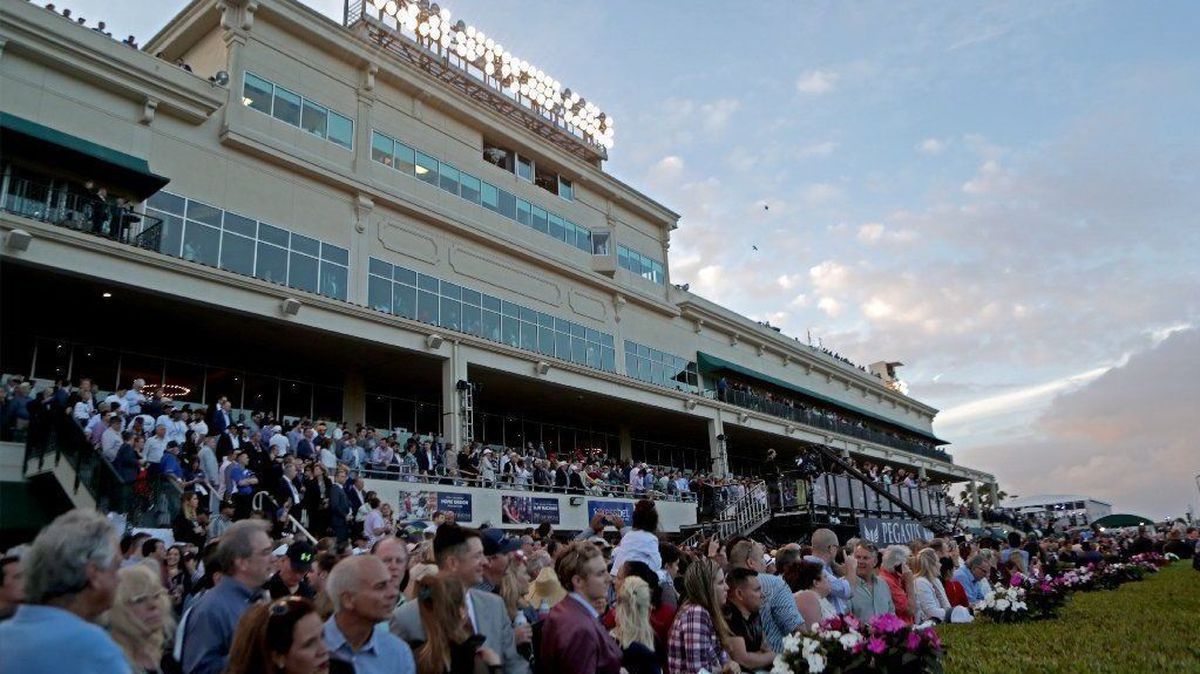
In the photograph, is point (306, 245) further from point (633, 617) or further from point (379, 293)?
point (633, 617)

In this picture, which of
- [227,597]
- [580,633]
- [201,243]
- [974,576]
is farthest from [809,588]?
[201,243]

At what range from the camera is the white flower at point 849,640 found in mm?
5613

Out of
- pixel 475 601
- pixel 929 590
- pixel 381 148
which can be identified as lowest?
pixel 929 590

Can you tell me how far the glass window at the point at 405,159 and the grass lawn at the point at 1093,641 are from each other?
68.2 ft

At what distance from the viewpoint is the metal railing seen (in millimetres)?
19344

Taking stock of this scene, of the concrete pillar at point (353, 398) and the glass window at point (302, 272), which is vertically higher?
the glass window at point (302, 272)

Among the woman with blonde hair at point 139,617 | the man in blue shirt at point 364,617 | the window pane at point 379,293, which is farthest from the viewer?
the window pane at point 379,293

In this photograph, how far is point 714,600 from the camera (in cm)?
562

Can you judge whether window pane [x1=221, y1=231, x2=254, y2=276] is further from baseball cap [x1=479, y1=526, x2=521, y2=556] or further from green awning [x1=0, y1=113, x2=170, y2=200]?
baseball cap [x1=479, y1=526, x2=521, y2=556]

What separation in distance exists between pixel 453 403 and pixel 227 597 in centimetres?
1892

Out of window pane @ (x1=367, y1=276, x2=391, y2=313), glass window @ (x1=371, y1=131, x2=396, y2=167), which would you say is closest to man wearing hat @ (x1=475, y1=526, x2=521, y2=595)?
window pane @ (x1=367, y1=276, x2=391, y2=313)

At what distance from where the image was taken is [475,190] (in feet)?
91.9

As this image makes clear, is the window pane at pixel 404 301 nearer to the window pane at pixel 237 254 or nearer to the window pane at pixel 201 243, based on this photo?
the window pane at pixel 237 254

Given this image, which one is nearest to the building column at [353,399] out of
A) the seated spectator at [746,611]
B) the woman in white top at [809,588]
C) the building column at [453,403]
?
the building column at [453,403]
